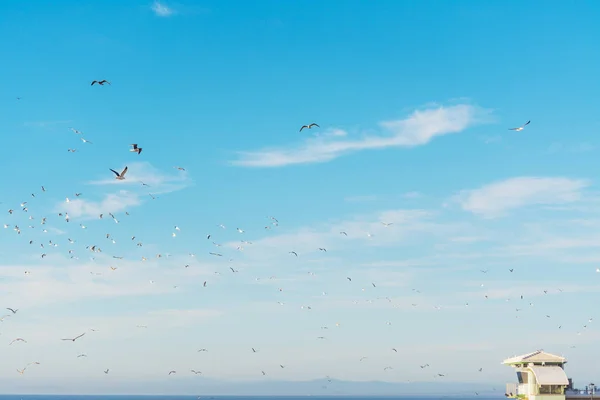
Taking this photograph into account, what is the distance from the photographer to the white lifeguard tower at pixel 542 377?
284 feet

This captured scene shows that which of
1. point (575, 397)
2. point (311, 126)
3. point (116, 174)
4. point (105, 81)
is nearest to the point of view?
point (116, 174)

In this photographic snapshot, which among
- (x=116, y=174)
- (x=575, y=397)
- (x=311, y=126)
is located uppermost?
(x=311, y=126)

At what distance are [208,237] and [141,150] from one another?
1260 inches

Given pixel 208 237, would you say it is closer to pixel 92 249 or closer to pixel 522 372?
pixel 92 249

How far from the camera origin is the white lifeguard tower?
8644 centimetres

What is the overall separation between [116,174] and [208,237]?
112 feet

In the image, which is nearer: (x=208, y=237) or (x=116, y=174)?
(x=116, y=174)

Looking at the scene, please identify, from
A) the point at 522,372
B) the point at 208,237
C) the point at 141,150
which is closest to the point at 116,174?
the point at 141,150

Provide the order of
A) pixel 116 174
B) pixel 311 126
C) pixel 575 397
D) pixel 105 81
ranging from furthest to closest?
pixel 575 397 < pixel 311 126 < pixel 105 81 < pixel 116 174

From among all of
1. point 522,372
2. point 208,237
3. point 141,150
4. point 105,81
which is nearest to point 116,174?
point 141,150

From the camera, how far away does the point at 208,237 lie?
8894 centimetres

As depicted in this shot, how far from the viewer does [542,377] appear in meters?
86.6

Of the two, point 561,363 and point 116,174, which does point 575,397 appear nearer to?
point 561,363

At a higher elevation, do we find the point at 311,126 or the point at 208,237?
the point at 311,126
